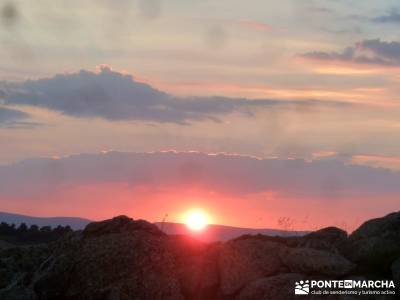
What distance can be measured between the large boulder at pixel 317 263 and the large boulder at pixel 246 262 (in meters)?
0.49

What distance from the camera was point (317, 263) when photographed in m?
19.2

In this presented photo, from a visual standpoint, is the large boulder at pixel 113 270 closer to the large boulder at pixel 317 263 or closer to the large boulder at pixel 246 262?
the large boulder at pixel 246 262

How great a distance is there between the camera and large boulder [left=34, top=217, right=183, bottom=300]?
19.7 meters

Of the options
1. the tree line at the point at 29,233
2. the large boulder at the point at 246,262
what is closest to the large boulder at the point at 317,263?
the large boulder at the point at 246,262

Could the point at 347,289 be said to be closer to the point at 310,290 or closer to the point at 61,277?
the point at 310,290

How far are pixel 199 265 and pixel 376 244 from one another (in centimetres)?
456

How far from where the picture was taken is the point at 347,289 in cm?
1827

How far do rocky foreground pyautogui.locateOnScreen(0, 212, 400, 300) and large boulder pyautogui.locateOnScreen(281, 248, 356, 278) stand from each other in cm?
2

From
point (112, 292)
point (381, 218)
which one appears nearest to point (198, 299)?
point (112, 292)

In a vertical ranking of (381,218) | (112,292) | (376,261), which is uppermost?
(381,218)

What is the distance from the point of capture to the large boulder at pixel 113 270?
19.7 meters

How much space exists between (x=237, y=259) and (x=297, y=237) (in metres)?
2.26

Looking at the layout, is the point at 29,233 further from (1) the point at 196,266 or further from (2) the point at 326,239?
(2) the point at 326,239

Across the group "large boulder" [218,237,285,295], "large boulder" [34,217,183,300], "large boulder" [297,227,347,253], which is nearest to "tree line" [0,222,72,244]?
"large boulder" [34,217,183,300]
